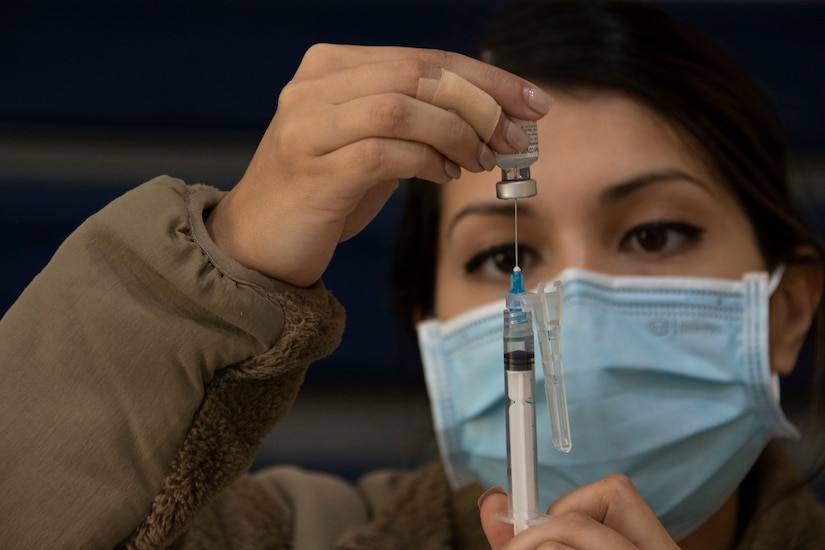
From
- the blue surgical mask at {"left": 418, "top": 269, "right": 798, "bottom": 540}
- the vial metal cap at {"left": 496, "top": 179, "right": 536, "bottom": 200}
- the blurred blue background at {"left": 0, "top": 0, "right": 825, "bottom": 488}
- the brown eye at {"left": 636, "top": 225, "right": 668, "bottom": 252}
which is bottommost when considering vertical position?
the blue surgical mask at {"left": 418, "top": 269, "right": 798, "bottom": 540}

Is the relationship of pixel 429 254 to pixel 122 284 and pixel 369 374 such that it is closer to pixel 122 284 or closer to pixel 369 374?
pixel 369 374

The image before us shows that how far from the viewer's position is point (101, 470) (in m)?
0.88

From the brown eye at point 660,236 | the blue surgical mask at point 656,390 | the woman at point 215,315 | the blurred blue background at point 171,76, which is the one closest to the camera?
the woman at point 215,315

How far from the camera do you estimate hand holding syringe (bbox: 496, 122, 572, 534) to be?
32.8 inches

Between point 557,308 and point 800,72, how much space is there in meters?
1.12

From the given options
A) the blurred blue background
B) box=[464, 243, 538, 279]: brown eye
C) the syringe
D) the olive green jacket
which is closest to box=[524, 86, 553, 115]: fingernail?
the syringe

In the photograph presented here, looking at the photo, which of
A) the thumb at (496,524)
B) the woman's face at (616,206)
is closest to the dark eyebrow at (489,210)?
the woman's face at (616,206)

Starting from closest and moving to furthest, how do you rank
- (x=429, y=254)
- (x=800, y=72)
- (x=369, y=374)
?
(x=429, y=254)
(x=800, y=72)
(x=369, y=374)

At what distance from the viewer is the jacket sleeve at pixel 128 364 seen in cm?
87

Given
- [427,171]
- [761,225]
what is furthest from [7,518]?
[761,225]

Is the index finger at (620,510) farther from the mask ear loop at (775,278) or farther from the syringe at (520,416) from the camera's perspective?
the mask ear loop at (775,278)

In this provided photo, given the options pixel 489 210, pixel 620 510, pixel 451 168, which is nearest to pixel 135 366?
pixel 451 168

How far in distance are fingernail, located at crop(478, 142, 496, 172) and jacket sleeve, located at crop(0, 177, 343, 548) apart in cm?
22

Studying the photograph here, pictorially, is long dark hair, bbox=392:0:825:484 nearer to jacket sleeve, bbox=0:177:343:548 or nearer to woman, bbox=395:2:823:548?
woman, bbox=395:2:823:548
